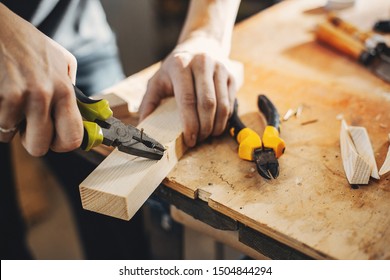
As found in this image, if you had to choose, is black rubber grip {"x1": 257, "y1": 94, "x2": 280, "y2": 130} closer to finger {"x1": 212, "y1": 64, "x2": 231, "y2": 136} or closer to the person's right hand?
finger {"x1": 212, "y1": 64, "x2": 231, "y2": 136}

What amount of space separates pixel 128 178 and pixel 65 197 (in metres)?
1.38

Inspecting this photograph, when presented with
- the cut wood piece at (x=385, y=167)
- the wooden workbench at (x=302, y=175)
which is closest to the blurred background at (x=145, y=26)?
the wooden workbench at (x=302, y=175)

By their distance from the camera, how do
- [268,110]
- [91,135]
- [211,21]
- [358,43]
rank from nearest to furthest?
[91,135], [268,110], [211,21], [358,43]

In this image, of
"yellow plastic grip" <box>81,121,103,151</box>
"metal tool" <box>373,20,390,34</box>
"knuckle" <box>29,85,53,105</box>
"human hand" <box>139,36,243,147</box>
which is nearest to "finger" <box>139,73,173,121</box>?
"human hand" <box>139,36,243,147</box>

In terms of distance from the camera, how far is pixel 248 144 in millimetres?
786

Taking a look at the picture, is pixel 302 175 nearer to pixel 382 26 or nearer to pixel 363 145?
pixel 363 145

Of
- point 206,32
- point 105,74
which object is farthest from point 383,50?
point 105,74

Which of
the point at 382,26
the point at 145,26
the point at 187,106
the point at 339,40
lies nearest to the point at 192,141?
the point at 187,106

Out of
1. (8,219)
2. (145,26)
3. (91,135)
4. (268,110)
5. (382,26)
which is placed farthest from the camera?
(145,26)

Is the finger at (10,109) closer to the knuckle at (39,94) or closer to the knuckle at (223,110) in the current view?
the knuckle at (39,94)

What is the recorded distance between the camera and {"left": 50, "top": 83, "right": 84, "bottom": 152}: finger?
0.60 meters

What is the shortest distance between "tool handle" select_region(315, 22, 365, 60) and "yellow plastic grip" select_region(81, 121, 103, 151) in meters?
0.75

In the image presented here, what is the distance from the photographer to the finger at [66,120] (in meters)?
0.60

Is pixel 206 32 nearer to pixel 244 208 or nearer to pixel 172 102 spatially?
pixel 172 102
